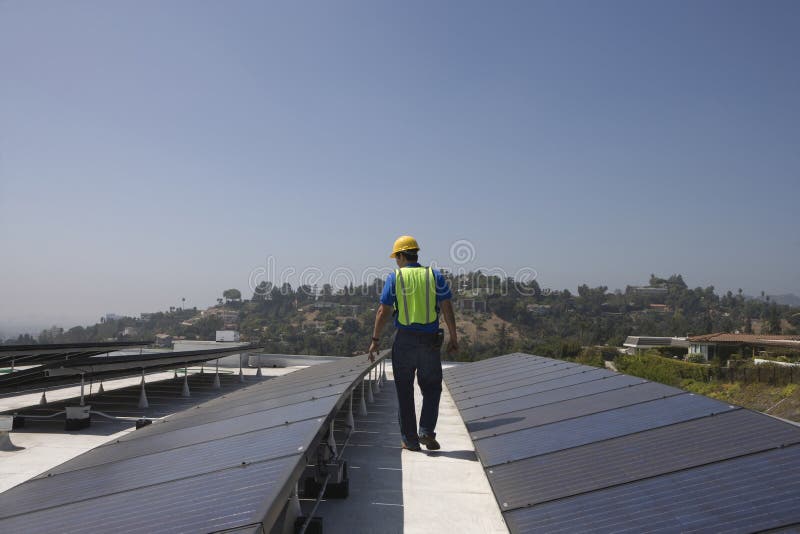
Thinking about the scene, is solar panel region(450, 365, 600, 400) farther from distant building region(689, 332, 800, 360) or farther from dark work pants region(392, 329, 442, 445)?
distant building region(689, 332, 800, 360)

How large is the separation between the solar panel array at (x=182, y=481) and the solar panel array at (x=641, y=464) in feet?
4.43

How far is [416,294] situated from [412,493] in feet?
6.53

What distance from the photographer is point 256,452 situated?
3869 millimetres

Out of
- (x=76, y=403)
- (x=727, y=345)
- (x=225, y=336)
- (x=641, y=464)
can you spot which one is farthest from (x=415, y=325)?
(x=727, y=345)

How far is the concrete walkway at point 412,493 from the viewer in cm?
444

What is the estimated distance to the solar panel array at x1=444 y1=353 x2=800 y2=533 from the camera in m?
2.90

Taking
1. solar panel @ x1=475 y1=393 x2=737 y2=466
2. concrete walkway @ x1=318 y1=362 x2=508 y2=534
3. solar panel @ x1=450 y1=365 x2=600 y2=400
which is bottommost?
concrete walkway @ x1=318 y1=362 x2=508 y2=534

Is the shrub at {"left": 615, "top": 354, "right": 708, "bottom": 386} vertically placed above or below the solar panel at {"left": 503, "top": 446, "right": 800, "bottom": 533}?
below

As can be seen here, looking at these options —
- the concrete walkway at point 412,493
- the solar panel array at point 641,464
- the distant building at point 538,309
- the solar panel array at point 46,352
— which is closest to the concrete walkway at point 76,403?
the solar panel array at point 46,352

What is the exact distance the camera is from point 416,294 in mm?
6195

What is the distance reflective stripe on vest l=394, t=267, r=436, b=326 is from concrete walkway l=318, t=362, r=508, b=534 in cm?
151

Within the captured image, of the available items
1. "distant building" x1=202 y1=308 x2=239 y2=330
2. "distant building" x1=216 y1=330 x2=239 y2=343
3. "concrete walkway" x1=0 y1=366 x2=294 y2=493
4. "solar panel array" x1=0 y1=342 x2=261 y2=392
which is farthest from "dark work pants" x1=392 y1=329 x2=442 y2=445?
"distant building" x1=202 y1=308 x2=239 y2=330

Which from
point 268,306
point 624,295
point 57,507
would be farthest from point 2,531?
point 624,295

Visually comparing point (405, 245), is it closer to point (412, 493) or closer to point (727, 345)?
point (412, 493)
